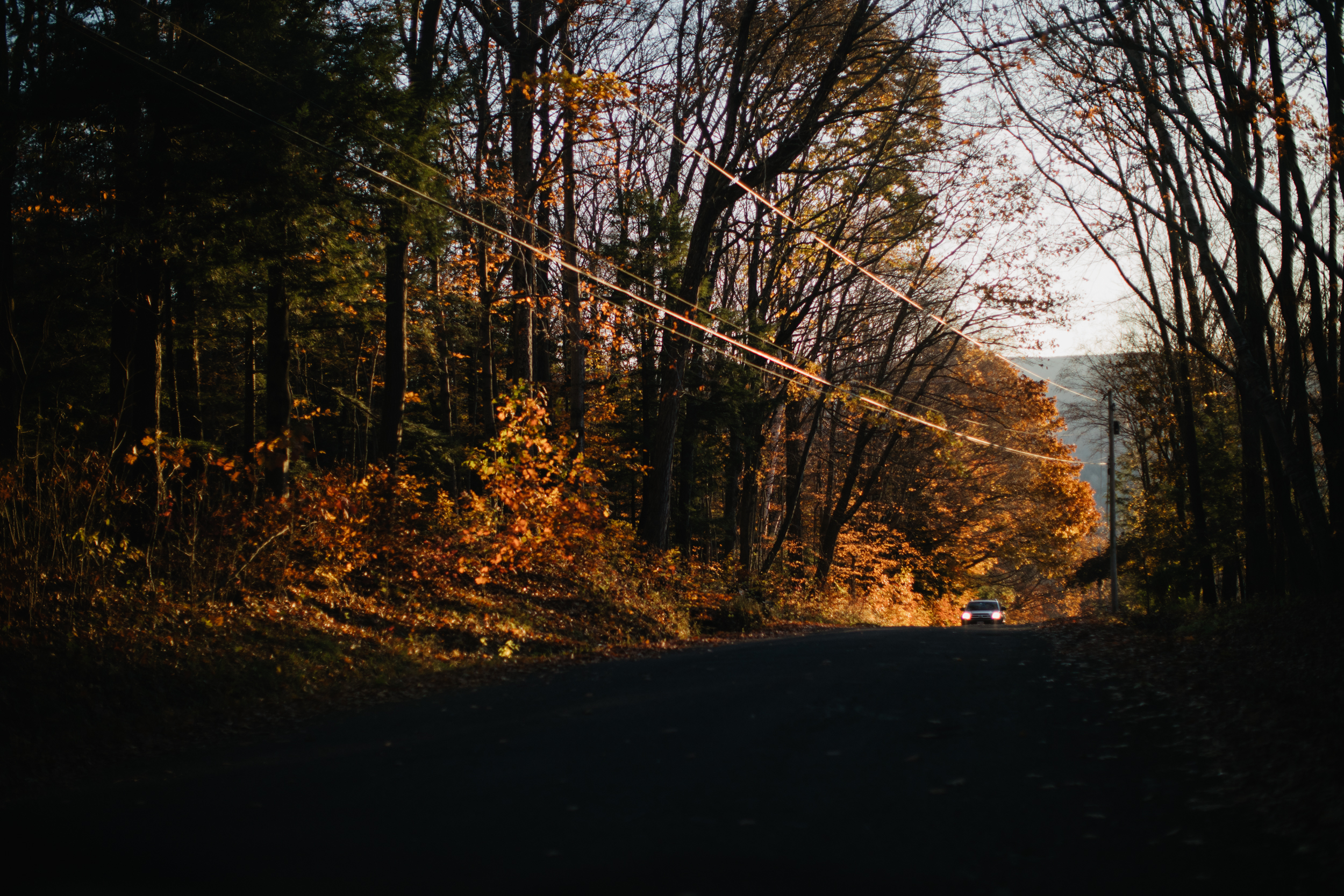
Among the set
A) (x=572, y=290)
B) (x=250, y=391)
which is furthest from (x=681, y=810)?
(x=250, y=391)

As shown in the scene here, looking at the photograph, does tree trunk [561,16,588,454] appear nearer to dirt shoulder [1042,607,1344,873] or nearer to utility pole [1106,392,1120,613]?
dirt shoulder [1042,607,1344,873]

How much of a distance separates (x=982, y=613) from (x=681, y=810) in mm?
34231

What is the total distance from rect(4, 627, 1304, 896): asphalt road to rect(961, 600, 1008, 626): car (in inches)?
1172

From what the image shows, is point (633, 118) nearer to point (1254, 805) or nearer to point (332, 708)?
point (332, 708)

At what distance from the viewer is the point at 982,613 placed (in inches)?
1442

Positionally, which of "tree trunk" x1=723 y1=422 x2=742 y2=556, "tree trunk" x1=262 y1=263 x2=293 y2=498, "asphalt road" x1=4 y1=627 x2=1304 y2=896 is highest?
"tree trunk" x1=262 y1=263 x2=293 y2=498

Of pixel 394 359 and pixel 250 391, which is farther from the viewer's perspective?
pixel 250 391

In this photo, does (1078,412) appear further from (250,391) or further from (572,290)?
(250,391)

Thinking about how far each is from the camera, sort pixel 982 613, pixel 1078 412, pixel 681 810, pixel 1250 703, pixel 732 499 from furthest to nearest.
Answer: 1. pixel 1078 412
2. pixel 982 613
3. pixel 732 499
4. pixel 1250 703
5. pixel 681 810

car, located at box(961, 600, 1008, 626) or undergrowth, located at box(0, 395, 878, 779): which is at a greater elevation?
undergrowth, located at box(0, 395, 878, 779)

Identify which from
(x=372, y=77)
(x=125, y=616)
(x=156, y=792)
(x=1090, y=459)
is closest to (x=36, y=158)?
(x=372, y=77)

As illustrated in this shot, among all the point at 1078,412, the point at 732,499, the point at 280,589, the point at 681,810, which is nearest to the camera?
the point at 681,810

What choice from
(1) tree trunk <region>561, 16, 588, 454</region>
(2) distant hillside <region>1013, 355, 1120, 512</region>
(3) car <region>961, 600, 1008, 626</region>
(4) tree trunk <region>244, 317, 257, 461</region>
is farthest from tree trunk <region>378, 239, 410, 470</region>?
(3) car <region>961, 600, 1008, 626</region>

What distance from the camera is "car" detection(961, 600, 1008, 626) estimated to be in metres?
36.4
